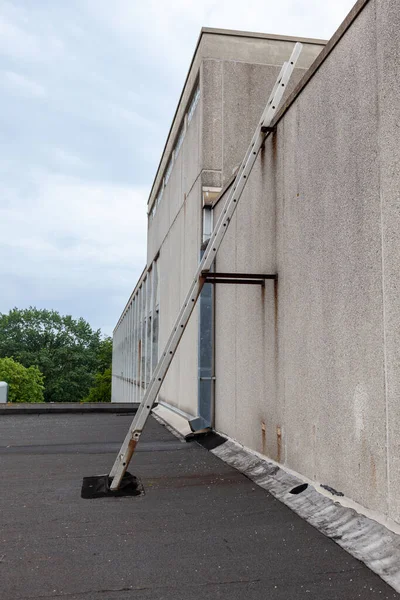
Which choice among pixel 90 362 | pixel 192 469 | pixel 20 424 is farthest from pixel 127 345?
pixel 90 362

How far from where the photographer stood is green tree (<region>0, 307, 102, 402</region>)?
76562mm

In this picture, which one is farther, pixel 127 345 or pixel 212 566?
pixel 127 345

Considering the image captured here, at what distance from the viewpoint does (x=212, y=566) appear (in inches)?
105

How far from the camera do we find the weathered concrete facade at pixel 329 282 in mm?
3146

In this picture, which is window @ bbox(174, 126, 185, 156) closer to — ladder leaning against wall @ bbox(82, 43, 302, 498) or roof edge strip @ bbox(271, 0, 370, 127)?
ladder leaning against wall @ bbox(82, 43, 302, 498)

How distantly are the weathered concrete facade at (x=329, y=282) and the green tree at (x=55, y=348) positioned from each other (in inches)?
2861

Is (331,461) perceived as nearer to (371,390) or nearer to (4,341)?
(371,390)

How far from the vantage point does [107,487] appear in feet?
14.1

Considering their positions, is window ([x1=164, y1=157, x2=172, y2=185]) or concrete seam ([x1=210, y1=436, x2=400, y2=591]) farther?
window ([x1=164, y1=157, x2=172, y2=185])

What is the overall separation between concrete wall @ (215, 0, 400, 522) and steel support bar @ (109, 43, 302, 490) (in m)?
0.24

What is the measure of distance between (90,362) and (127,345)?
178 ft

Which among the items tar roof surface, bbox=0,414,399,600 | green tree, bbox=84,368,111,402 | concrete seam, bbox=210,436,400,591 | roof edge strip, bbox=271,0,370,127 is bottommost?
green tree, bbox=84,368,111,402

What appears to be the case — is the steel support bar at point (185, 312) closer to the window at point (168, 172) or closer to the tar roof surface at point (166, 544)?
the tar roof surface at point (166, 544)

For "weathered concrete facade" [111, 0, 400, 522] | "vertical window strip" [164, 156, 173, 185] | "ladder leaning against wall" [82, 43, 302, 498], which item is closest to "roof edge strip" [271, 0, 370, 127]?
"weathered concrete facade" [111, 0, 400, 522]
